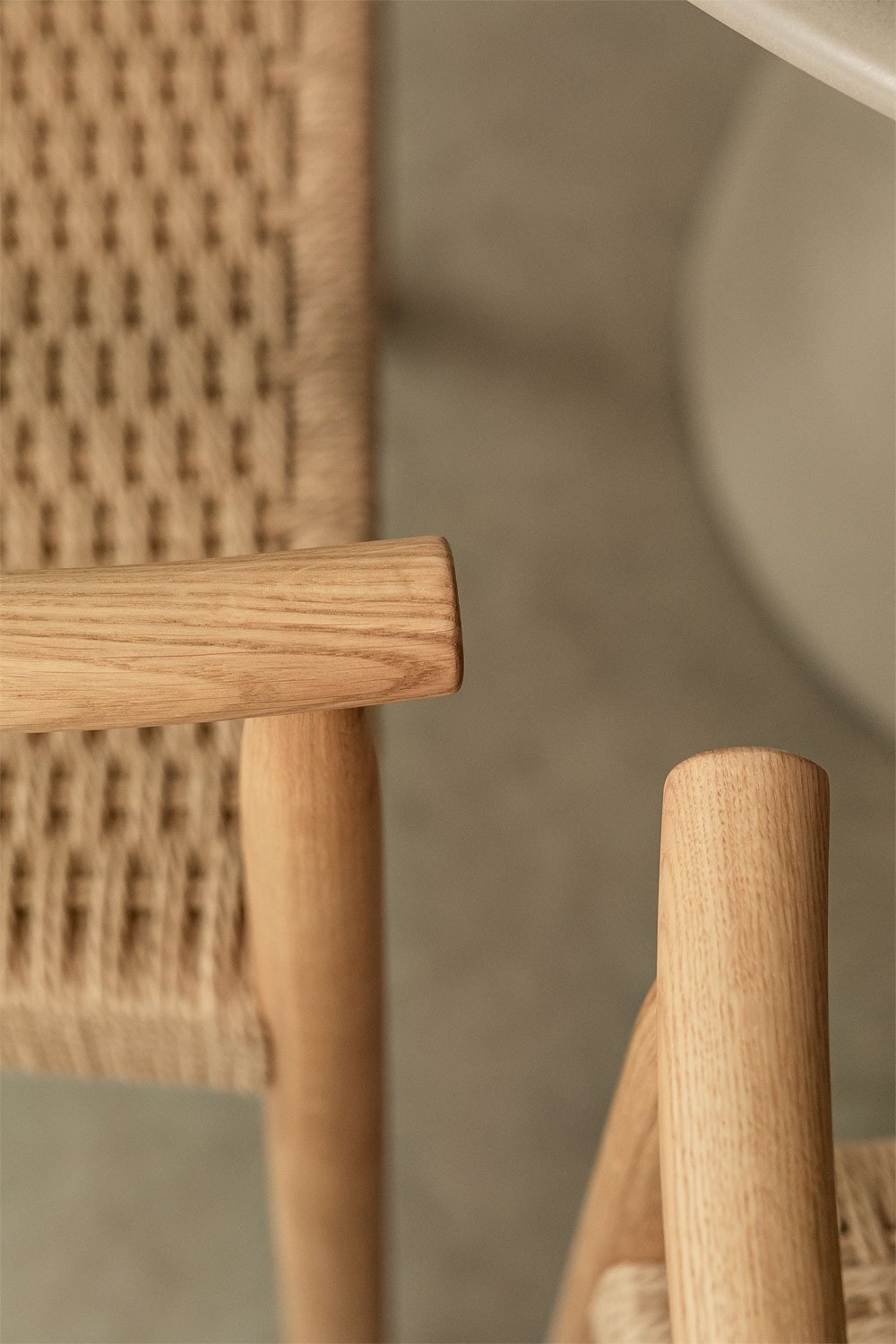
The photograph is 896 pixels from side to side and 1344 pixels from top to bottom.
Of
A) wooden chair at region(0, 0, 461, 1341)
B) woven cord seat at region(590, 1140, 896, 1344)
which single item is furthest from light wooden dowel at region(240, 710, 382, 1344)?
woven cord seat at region(590, 1140, 896, 1344)

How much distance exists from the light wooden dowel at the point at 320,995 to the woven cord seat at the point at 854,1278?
4.7 inches

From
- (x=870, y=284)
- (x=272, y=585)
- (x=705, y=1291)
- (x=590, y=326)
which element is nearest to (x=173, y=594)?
(x=272, y=585)

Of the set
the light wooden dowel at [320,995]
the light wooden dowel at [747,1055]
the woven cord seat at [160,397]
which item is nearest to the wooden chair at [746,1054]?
the light wooden dowel at [747,1055]

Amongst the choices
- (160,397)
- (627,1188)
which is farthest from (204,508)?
(627,1188)

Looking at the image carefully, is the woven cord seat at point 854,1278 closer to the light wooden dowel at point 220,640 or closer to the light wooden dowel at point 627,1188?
the light wooden dowel at point 627,1188

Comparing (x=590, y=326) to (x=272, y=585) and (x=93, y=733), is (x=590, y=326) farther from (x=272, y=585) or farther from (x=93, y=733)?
(x=272, y=585)

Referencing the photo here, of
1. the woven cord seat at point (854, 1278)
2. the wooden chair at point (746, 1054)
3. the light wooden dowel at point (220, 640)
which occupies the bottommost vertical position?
the woven cord seat at point (854, 1278)

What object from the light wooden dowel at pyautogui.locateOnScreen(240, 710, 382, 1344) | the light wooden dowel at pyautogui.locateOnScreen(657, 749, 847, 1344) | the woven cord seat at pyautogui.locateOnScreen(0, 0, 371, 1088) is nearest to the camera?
the light wooden dowel at pyautogui.locateOnScreen(657, 749, 847, 1344)

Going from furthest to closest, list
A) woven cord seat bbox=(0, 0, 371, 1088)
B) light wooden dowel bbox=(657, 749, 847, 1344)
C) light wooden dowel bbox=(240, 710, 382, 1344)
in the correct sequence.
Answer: woven cord seat bbox=(0, 0, 371, 1088) → light wooden dowel bbox=(240, 710, 382, 1344) → light wooden dowel bbox=(657, 749, 847, 1344)

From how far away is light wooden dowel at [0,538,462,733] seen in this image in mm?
302

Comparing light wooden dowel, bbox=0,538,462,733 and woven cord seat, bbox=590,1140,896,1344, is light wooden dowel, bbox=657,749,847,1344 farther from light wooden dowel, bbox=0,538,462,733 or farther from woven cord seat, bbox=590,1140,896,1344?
woven cord seat, bbox=590,1140,896,1344

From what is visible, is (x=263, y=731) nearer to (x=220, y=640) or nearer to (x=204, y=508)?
(x=220, y=640)

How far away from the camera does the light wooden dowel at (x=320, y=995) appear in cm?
37

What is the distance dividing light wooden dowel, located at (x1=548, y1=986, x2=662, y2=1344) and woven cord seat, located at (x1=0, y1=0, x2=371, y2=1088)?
5.4 inches
